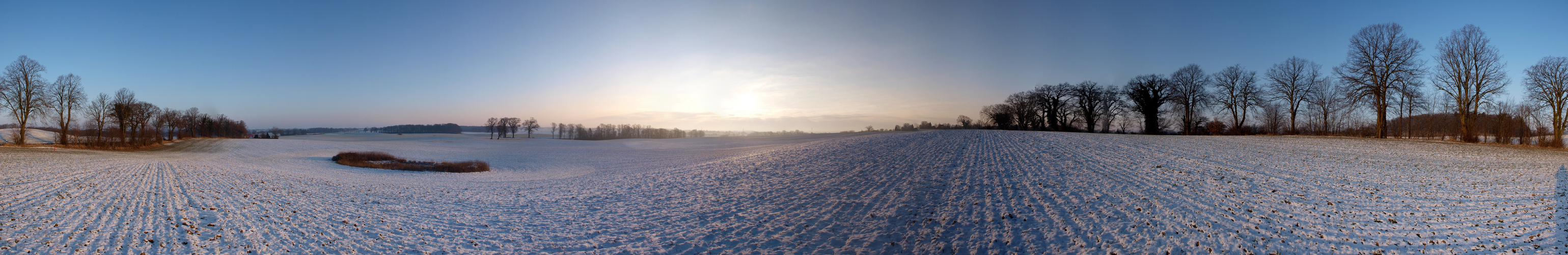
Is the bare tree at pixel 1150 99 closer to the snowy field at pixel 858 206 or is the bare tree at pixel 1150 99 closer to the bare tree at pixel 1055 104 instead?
the bare tree at pixel 1055 104

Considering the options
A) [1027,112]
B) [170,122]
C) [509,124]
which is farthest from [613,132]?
[1027,112]

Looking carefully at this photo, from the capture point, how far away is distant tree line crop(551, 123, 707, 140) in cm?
8029

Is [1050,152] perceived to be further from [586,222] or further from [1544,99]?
[1544,99]

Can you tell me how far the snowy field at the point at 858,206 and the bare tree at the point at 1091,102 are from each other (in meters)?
23.1

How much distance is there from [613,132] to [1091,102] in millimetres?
69051

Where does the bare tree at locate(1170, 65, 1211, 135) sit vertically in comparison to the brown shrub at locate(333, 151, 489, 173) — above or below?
above

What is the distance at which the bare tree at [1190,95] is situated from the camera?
109 ft

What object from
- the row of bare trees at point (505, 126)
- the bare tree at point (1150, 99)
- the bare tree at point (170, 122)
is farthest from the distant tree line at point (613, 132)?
the bare tree at point (1150, 99)

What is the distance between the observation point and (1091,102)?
39.1 m

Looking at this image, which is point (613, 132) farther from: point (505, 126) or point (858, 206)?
point (858, 206)

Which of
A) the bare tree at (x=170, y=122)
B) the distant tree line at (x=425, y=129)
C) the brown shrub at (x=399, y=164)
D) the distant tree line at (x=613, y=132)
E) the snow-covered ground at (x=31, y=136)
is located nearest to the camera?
the brown shrub at (x=399, y=164)

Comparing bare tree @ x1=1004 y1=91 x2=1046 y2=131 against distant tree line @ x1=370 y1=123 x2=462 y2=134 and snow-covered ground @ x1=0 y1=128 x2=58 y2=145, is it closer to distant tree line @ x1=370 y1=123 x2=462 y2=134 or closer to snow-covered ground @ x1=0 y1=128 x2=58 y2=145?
snow-covered ground @ x1=0 y1=128 x2=58 y2=145

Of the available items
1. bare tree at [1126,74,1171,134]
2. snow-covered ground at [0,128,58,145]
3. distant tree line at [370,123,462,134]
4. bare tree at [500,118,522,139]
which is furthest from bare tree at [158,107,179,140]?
bare tree at [1126,74,1171,134]

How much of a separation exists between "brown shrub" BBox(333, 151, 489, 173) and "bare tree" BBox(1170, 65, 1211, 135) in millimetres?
41879
